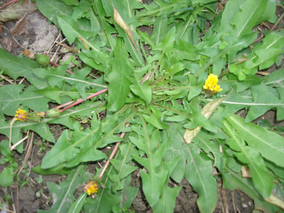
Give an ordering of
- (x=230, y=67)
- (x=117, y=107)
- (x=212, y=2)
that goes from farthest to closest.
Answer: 1. (x=212, y=2)
2. (x=230, y=67)
3. (x=117, y=107)

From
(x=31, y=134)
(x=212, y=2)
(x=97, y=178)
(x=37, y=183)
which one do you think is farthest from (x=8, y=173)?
(x=212, y=2)

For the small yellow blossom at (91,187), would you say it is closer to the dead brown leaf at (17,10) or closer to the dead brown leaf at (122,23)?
the dead brown leaf at (122,23)

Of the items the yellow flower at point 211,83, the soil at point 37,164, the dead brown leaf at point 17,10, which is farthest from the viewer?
the dead brown leaf at point 17,10

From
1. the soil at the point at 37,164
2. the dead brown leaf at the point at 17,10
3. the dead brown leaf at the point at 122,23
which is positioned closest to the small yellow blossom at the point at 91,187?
the soil at the point at 37,164

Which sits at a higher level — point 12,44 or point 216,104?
point 12,44

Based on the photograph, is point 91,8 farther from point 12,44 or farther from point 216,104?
point 216,104

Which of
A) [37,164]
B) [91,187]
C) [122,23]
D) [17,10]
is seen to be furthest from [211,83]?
[17,10]

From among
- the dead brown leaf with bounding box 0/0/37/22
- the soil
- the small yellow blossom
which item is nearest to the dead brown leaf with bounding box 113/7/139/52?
the soil

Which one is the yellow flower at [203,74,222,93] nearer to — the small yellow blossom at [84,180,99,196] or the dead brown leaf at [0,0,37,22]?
the small yellow blossom at [84,180,99,196]

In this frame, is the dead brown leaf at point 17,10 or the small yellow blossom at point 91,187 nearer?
Answer: the small yellow blossom at point 91,187
